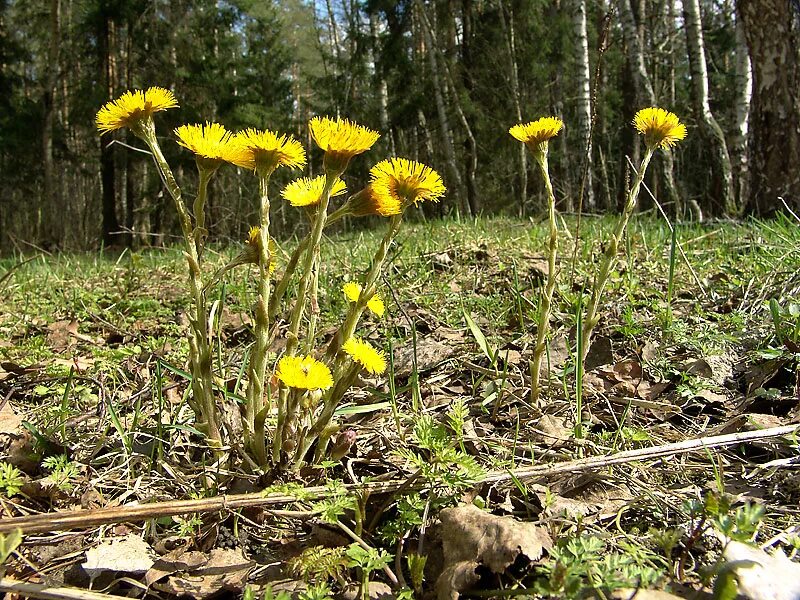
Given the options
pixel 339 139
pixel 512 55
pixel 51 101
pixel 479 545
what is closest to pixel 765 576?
pixel 479 545

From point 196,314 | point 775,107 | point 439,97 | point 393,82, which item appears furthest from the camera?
point 393,82

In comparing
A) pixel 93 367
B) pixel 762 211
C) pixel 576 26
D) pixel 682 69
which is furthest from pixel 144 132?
pixel 682 69

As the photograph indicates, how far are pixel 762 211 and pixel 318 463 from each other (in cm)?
471

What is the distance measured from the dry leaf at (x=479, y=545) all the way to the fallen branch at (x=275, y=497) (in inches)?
5.2

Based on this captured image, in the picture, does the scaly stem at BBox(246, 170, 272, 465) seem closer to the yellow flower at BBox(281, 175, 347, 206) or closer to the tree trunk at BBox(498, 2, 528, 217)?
the yellow flower at BBox(281, 175, 347, 206)

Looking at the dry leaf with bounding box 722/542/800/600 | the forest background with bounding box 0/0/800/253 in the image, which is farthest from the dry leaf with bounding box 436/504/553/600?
the forest background with bounding box 0/0/800/253

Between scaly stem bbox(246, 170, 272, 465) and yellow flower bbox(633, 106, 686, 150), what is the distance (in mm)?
1007

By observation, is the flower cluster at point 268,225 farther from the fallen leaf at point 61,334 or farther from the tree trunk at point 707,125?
the tree trunk at point 707,125

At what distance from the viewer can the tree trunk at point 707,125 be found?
21.4ft

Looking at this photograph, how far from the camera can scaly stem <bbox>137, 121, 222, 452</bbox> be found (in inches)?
45.1

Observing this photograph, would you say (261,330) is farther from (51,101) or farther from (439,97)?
(51,101)

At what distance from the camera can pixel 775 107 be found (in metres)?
4.44

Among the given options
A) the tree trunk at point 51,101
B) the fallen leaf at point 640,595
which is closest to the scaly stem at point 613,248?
the fallen leaf at point 640,595

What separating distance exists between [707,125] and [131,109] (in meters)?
8.20
